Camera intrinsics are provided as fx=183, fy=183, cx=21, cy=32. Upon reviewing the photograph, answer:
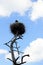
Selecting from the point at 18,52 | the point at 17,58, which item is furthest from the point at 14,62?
the point at 18,52

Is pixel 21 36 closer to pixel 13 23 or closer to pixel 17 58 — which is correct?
pixel 13 23

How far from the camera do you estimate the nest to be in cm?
1252

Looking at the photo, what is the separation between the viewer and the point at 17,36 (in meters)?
12.3

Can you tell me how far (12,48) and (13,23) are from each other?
209cm

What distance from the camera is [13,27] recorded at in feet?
41.6

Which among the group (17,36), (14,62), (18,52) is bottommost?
(14,62)

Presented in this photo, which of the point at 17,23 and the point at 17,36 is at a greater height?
the point at 17,23

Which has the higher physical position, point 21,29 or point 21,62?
point 21,29

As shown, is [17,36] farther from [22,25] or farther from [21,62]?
[21,62]

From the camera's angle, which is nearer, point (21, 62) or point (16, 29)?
point (21, 62)

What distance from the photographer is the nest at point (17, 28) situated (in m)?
12.5

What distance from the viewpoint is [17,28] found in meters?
12.6

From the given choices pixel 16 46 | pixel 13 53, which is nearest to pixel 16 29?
pixel 16 46

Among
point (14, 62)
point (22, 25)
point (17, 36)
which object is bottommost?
point (14, 62)
